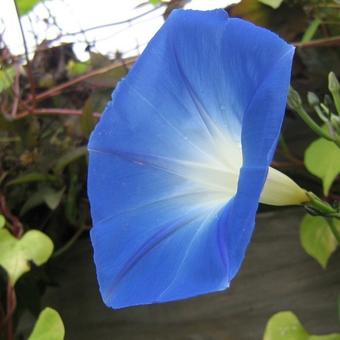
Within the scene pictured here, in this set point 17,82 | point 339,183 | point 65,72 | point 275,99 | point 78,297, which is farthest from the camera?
point 65,72

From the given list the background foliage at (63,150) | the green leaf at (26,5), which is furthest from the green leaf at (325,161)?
the green leaf at (26,5)

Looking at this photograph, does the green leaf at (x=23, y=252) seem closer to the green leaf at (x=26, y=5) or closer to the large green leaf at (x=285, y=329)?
the large green leaf at (x=285, y=329)

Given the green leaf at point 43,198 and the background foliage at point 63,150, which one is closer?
the background foliage at point 63,150

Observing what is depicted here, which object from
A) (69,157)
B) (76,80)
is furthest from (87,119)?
(76,80)

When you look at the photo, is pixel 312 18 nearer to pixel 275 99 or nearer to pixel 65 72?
pixel 65 72

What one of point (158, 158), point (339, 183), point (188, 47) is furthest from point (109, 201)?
point (339, 183)

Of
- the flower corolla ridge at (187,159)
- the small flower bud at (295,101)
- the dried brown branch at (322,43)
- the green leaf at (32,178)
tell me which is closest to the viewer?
the flower corolla ridge at (187,159)

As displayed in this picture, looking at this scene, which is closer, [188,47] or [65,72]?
[188,47]
